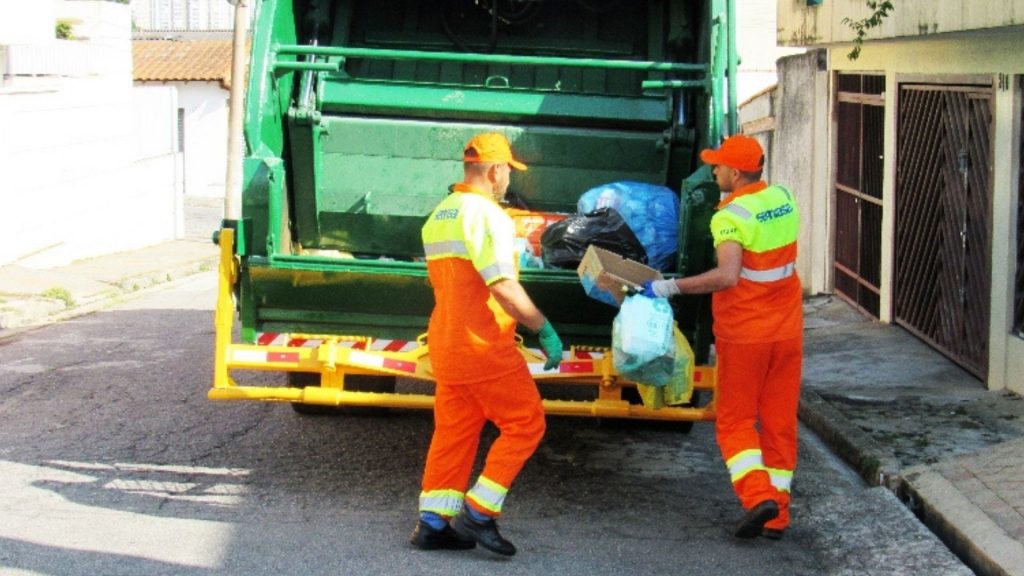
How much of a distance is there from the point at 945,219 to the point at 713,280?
5.24 metres

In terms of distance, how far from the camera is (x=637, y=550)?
19.6 feet

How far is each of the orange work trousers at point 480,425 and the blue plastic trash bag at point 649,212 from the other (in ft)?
4.24

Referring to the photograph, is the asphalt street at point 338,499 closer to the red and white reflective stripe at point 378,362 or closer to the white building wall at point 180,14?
the red and white reflective stripe at point 378,362

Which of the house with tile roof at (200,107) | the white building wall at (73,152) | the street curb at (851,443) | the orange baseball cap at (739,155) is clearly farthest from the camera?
the house with tile roof at (200,107)

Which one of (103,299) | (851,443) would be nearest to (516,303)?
(851,443)

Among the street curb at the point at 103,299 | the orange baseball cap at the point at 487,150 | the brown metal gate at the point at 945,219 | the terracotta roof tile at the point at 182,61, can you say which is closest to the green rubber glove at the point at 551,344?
the orange baseball cap at the point at 487,150

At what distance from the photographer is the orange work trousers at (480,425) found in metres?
5.77

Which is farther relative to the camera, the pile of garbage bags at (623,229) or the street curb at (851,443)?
the street curb at (851,443)

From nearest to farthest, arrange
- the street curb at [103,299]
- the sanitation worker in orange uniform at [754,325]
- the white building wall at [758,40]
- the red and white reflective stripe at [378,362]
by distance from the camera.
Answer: the sanitation worker in orange uniform at [754,325] → the red and white reflective stripe at [378,362] → the street curb at [103,299] → the white building wall at [758,40]

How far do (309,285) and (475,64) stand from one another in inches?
94.2

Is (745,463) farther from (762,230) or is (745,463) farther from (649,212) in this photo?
(649,212)

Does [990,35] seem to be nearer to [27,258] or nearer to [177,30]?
[27,258]

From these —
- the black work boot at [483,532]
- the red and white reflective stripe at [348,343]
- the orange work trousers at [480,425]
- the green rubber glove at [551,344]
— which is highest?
the green rubber glove at [551,344]

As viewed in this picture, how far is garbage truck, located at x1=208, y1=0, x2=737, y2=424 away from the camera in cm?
655
